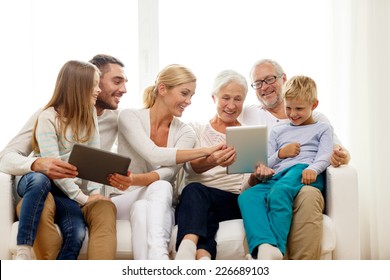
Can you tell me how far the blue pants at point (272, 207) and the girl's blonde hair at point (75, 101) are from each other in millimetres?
759

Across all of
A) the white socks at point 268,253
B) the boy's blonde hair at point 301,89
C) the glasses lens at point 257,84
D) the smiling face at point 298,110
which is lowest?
the white socks at point 268,253

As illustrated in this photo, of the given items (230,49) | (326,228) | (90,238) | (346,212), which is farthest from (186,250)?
(230,49)

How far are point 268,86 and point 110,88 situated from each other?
0.81 m

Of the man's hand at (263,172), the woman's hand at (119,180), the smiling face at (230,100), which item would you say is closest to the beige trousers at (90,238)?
the woman's hand at (119,180)

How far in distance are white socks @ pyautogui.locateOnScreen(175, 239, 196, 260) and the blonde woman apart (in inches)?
2.7

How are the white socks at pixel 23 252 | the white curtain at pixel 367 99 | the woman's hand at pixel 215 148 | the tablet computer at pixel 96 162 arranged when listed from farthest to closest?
the white curtain at pixel 367 99 → the woman's hand at pixel 215 148 → the tablet computer at pixel 96 162 → the white socks at pixel 23 252

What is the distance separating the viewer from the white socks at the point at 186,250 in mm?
2521

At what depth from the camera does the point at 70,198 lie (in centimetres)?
270

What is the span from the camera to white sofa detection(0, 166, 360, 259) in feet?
8.78

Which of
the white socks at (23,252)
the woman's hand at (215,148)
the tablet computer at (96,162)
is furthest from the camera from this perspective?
the woman's hand at (215,148)

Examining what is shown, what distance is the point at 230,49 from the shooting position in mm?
3867

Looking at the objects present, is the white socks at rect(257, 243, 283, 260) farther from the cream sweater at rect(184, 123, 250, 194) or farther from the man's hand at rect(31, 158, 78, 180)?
the man's hand at rect(31, 158, 78, 180)

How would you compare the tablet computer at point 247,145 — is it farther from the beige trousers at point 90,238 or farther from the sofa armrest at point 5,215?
the sofa armrest at point 5,215
